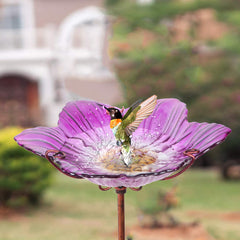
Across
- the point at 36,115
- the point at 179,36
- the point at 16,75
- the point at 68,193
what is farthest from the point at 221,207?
the point at 16,75

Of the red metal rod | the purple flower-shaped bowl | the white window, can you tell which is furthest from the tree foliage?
the red metal rod

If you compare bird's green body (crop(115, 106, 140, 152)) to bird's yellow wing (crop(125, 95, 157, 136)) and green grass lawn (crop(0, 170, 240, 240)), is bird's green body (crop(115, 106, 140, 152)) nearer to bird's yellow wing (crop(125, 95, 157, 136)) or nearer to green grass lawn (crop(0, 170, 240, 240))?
bird's yellow wing (crop(125, 95, 157, 136))

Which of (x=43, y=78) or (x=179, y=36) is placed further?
(x=43, y=78)

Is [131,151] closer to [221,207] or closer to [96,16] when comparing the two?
[221,207]

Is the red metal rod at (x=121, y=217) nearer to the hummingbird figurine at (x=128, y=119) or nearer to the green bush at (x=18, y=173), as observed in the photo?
the hummingbird figurine at (x=128, y=119)

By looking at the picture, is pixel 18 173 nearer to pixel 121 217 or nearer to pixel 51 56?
pixel 121 217

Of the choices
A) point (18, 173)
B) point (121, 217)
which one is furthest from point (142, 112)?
Answer: point (18, 173)
